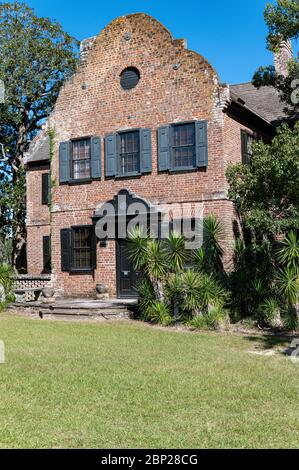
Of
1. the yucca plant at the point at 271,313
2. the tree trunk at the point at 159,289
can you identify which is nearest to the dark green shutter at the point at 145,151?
the tree trunk at the point at 159,289

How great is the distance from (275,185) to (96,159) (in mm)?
7507

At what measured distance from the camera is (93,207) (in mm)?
18375

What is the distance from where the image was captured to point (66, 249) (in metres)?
18.9

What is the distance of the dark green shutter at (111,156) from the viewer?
58.8 feet

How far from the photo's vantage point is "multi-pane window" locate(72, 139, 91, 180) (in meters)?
18.8

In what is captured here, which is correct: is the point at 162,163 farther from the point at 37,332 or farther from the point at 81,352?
the point at 81,352

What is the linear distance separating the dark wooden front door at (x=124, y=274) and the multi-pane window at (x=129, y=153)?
98.8 inches

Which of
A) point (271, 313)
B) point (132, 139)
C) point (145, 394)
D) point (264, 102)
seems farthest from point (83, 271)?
point (145, 394)

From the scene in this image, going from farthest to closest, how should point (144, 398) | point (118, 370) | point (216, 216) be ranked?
point (216, 216) → point (118, 370) → point (144, 398)

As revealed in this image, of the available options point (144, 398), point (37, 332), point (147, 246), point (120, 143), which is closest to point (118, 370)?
point (144, 398)

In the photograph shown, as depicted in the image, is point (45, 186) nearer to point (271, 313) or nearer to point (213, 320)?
point (213, 320)

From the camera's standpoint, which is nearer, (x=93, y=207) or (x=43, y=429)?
(x=43, y=429)

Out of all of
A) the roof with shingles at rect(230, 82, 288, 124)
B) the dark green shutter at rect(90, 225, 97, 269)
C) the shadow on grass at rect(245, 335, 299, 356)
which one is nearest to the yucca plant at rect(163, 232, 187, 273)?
the shadow on grass at rect(245, 335, 299, 356)

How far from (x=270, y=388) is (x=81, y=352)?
429 cm
